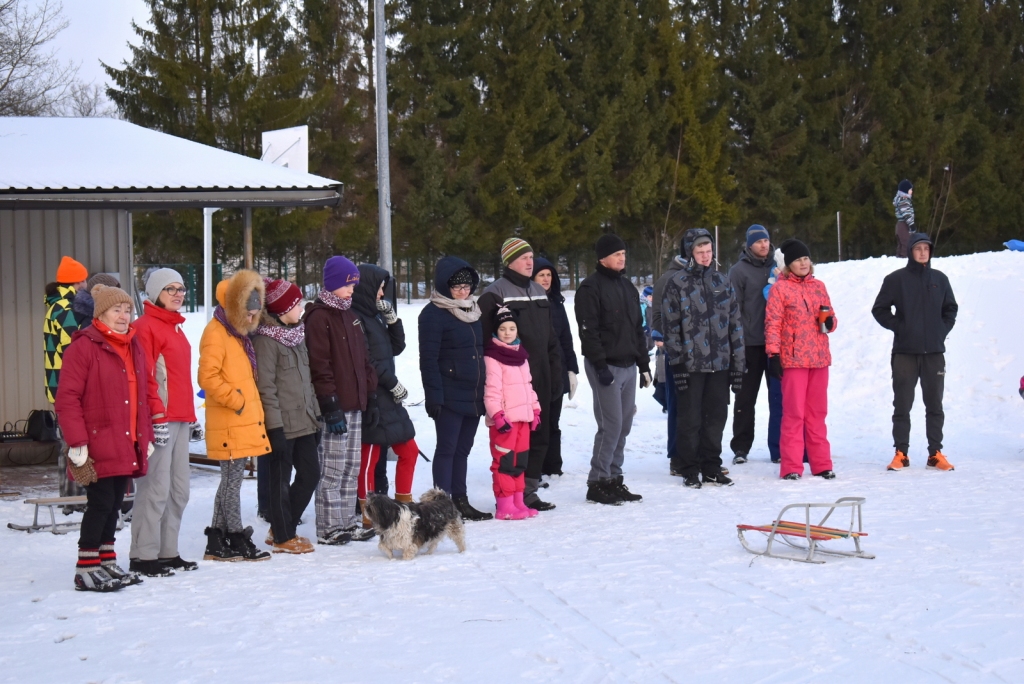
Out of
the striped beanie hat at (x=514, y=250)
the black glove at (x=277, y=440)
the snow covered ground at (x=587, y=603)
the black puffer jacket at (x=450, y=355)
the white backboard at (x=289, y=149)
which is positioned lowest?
the snow covered ground at (x=587, y=603)

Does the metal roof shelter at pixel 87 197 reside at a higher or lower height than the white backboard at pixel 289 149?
lower

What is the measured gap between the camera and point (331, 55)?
35.1 metres

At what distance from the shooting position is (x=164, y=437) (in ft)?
21.4

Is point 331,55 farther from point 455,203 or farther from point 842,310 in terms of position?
point 842,310

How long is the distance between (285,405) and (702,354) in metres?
3.83

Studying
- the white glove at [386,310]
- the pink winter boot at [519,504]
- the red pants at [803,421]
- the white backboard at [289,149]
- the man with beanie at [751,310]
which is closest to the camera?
the white glove at [386,310]

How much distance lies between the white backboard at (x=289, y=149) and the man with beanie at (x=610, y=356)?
5288mm

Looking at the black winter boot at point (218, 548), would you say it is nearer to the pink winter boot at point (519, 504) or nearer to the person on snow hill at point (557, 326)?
the pink winter boot at point (519, 504)

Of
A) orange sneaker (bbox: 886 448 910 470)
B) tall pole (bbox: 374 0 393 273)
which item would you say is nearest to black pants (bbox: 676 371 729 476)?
orange sneaker (bbox: 886 448 910 470)

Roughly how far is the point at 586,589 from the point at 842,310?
504 inches

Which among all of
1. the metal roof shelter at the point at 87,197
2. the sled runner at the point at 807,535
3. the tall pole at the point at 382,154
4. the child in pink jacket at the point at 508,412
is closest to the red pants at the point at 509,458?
the child in pink jacket at the point at 508,412

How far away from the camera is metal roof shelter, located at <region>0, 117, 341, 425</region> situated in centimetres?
1004

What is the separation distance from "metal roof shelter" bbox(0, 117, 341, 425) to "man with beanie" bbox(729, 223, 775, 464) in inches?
155

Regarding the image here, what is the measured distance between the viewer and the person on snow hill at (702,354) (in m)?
9.49
